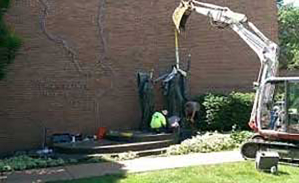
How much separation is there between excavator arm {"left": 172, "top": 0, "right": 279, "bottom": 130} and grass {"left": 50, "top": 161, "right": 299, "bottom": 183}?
1.93 metres

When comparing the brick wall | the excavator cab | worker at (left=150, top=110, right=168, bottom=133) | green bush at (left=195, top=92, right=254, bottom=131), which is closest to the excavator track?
the excavator cab

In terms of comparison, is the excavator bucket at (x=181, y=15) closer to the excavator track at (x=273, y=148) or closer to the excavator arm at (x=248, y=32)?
the excavator arm at (x=248, y=32)

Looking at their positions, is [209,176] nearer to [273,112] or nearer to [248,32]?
[273,112]

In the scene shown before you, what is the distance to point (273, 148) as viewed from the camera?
1178 centimetres

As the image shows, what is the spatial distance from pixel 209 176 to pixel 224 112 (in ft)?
21.5

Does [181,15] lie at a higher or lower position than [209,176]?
higher

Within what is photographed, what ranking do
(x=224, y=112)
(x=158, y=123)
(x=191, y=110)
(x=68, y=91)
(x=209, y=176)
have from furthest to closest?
(x=224, y=112)
(x=191, y=110)
(x=68, y=91)
(x=158, y=123)
(x=209, y=176)

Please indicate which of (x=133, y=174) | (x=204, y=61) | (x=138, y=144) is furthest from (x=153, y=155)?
→ (x=204, y=61)

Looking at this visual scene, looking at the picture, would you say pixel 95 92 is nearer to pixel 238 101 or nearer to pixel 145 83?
pixel 145 83

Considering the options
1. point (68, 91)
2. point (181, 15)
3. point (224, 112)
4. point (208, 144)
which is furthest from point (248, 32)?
point (68, 91)

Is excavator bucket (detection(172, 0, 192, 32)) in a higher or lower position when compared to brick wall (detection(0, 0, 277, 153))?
higher

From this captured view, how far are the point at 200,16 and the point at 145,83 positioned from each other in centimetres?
359

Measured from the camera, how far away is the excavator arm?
41.4 feet

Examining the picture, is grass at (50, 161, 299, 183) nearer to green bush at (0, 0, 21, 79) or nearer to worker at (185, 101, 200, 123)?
green bush at (0, 0, 21, 79)
